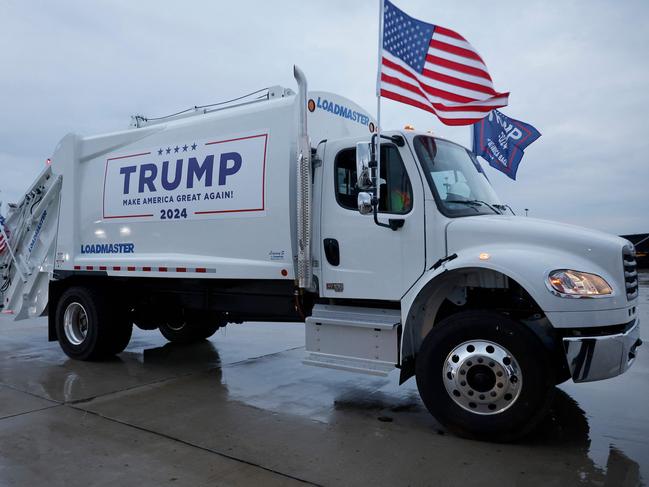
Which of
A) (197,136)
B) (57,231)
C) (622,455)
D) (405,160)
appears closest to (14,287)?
(57,231)

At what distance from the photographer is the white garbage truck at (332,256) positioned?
163 inches

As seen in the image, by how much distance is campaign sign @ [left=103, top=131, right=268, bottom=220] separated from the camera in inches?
228

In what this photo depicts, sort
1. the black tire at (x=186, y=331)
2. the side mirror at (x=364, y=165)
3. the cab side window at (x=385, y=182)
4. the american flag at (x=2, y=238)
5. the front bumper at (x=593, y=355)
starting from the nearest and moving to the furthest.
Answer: the front bumper at (x=593, y=355) < the side mirror at (x=364, y=165) < the cab side window at (x=385, y=182) < the american flag at (x=2, y=238) < the black tire at (x=186, y=331)

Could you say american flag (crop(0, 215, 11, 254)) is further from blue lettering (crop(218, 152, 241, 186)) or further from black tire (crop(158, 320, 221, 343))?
blue lettering (crop(218, 152, 241, 186))

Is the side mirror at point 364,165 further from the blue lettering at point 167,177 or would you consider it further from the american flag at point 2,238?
the american flag at point 2,238

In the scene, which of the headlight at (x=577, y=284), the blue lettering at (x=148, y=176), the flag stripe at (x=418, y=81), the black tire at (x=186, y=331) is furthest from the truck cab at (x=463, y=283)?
the black tire at (x=186, y=331)

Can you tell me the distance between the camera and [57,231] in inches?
304

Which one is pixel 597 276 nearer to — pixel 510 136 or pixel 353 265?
pixel 353 265

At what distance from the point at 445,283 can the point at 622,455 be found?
1.80 metres

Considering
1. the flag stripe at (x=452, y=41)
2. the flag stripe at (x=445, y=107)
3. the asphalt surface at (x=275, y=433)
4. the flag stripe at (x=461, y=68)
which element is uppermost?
the flag stripe at (x=452, y=41)

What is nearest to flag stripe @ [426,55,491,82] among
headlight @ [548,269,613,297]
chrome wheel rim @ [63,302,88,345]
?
headlight @ [548,269,613,297]

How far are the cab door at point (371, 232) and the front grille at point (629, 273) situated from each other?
1.57m

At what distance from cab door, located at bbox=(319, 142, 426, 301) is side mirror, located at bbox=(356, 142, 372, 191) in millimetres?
490

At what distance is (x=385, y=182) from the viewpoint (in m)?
5.07
